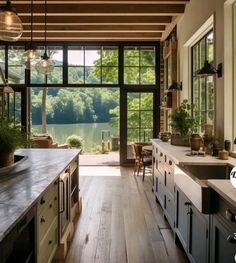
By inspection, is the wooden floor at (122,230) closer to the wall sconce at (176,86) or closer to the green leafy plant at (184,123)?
the green leafy plant at (184,123)

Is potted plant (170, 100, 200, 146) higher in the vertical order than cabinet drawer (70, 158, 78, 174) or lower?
higher

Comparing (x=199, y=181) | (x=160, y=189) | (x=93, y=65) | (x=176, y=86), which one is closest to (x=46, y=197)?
(x=199, y=181)

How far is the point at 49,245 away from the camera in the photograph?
8.39 feet

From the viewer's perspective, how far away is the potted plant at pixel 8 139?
8.73ft

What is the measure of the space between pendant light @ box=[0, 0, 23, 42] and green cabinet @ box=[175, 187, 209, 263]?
219 centimetres

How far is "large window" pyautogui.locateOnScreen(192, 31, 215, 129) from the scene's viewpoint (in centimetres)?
473

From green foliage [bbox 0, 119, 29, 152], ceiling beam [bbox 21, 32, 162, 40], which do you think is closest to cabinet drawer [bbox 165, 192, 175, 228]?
green foliage [bbox 0, 119, 29, 152]

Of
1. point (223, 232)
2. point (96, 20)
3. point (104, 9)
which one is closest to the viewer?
point (223, 232)

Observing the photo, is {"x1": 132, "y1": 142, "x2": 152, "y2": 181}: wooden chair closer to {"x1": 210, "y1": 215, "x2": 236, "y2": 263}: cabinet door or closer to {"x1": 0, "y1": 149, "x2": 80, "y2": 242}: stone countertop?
{"x1": 0, "y1": 149, "x2": 80, "y2": 242}: stone countertop

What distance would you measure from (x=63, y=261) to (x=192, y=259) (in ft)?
3.80

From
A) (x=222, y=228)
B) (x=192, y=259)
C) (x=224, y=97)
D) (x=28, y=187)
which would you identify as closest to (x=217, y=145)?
(x=224, y=97)

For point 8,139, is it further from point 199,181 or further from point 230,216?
point 230,216

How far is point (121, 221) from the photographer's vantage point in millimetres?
4215

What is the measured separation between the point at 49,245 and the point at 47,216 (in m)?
0.25
